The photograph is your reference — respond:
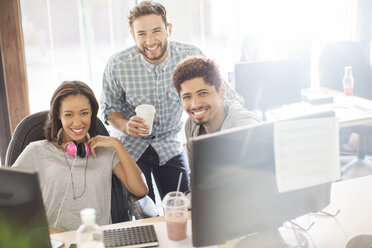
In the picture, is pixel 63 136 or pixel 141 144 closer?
pixel 63 136

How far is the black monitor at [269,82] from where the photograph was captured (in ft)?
→ 9.92

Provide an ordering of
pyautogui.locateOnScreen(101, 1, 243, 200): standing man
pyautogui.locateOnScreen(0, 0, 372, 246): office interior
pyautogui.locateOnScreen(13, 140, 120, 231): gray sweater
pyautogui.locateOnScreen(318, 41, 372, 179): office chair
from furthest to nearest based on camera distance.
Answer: pyautogui.locateOnScreen(318, 41, 372, 179): office chair, pyautogui.locateOnScreen(0, 0, 372, 246): office interior, pyautogui.locateOnScreen(101, 1, 243, 200): standing man, pyautogui.locateOnScreen(13, 140, 120, 231): gray sweater

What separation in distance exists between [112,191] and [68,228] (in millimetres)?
259

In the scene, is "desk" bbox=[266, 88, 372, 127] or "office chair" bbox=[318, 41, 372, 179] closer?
"desk" bbox=[266, 88, 372, 127]

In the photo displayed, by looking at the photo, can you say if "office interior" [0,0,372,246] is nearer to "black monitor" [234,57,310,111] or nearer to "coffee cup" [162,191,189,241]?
"black monitor" [234,57,310,111]

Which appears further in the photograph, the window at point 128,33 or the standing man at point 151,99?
the window at point 128,33

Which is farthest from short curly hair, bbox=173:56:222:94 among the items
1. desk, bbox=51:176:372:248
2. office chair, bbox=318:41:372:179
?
office chair, bbox=318:41:372:179

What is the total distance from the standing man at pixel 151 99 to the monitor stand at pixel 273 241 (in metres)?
1.05

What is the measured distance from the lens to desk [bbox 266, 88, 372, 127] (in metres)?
2.95

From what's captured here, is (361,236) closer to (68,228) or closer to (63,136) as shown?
(68,228)

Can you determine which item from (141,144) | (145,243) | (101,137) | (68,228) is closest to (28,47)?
(141,144)

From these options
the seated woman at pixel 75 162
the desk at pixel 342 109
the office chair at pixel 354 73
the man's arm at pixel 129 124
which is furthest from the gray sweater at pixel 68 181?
the office chair at pixel 354 73

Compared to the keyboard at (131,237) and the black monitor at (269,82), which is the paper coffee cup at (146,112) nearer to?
the keyboard at (131,237)

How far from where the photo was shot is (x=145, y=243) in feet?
5.00
